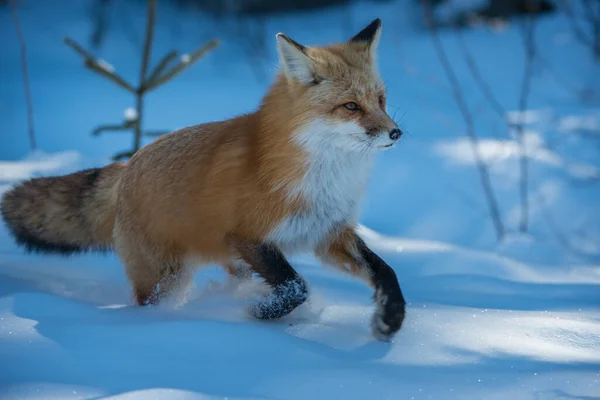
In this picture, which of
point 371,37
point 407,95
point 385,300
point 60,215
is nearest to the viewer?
point 385,300

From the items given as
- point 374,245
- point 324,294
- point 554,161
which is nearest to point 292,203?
point 324,294

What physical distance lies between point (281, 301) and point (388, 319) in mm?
436

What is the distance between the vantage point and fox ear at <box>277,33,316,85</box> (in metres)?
2.42

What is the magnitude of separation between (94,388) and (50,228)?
4.87 feet

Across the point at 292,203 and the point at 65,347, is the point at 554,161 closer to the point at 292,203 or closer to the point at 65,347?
the point at 292,203

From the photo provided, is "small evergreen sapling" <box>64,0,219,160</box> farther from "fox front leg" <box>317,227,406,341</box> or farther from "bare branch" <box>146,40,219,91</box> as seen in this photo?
"fox front leg" <box>317,227,406,341</box>

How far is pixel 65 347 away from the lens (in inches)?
72.7

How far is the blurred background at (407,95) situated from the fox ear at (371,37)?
70cm

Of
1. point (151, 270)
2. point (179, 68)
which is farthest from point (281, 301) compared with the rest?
point (179, 68)

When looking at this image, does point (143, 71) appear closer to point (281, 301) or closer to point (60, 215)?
point (60, 215)

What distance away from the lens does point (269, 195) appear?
7.84 ft

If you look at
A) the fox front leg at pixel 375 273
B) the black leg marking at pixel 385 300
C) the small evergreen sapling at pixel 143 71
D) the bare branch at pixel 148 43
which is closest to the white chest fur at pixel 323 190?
the fox front leg at pixel 375 273

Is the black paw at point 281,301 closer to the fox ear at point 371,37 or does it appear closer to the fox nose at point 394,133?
the fox nose at point 394,133

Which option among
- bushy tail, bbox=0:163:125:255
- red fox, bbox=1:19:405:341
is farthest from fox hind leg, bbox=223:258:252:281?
bushy tail, bbox=0:163:125:255
